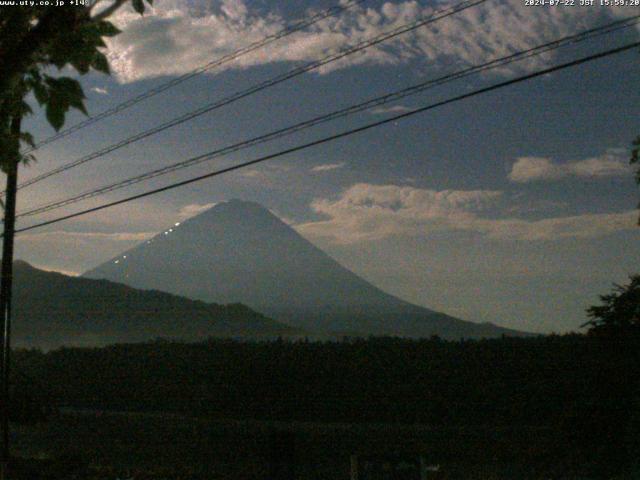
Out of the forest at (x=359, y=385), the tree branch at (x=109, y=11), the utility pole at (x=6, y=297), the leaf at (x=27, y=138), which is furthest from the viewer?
the forest at (x=359, y=385)

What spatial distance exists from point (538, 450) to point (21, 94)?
25.5m

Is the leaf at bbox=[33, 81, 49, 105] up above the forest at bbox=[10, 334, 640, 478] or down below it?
above

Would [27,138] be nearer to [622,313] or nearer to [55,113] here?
[55,113]

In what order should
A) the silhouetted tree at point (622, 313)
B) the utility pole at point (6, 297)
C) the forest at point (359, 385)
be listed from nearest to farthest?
the silhouetted tree at point (622, 313), the utility pole at point (6, 297), the forest at point (359, 385)

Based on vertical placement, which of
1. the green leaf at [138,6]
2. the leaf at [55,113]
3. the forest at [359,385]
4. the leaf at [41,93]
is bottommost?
the forest at [359,385]

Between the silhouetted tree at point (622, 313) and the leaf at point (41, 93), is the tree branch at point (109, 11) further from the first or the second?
the silhouetted tree at point (622, 313)

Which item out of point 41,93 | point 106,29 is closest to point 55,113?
point 41,93

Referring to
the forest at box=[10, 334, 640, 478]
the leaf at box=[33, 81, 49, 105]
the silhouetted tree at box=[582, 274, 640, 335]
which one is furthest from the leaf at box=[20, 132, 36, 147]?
the forest at box=[10, 334, 640, 478]

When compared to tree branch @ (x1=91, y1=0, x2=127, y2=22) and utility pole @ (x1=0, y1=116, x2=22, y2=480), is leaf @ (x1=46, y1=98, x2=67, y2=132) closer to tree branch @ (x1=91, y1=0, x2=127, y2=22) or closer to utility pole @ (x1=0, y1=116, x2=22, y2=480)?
tree branch @ (x1=91, y1=0, x2=127, y2=22)

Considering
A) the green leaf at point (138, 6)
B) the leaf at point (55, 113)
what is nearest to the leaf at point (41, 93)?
the leaf at point (55, 113)

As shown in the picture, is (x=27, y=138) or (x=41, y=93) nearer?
(x=41, y=93)

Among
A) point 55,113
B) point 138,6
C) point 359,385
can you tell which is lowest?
point 359,385

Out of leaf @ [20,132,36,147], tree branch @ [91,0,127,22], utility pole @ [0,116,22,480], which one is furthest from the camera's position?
utility pole @ [0,116,22,480]

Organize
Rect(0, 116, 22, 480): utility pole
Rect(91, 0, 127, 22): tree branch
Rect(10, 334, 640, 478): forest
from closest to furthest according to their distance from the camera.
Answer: Rect(91, 0, 127, 22): tree branch
Rect(0, 116, 22, 480): utility pole
Rect(10, 334, 640, 478): forest
